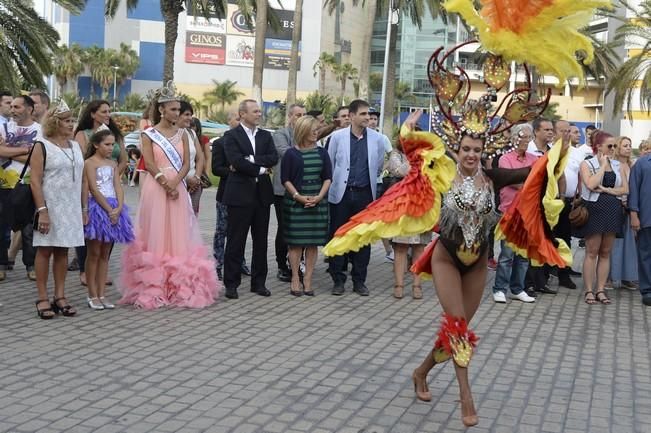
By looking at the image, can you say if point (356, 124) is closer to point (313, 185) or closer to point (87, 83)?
point (313, 185)

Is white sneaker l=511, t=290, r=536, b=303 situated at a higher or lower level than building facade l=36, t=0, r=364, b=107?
lower

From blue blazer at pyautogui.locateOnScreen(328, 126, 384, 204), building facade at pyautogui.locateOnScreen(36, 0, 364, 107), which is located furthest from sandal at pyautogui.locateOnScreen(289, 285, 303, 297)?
building facade at pyautogui.locateOnScreen(36, 0, 364, 107)

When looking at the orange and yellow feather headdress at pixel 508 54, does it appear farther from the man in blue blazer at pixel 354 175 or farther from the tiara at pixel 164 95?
the man in blue blazer at pixel 354 175

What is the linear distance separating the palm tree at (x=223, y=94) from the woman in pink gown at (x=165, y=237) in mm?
76193

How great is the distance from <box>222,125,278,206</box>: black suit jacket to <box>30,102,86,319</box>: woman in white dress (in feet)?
5.73

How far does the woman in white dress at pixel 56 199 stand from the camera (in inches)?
293

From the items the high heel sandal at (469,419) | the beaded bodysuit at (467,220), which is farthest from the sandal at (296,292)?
the high heel sandal at (469,419)

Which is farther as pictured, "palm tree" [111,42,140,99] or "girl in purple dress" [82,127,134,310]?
"palm tree" [111,42,140,99]

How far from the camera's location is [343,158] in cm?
956

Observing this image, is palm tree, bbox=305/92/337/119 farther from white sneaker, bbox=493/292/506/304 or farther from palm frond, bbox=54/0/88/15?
white sneaker, bbox=493/292/506/304

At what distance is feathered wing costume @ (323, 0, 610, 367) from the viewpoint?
539cm

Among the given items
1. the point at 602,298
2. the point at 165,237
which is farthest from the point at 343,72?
the point at 165,237

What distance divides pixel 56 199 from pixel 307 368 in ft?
9.69

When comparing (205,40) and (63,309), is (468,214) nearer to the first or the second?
(63,309)
